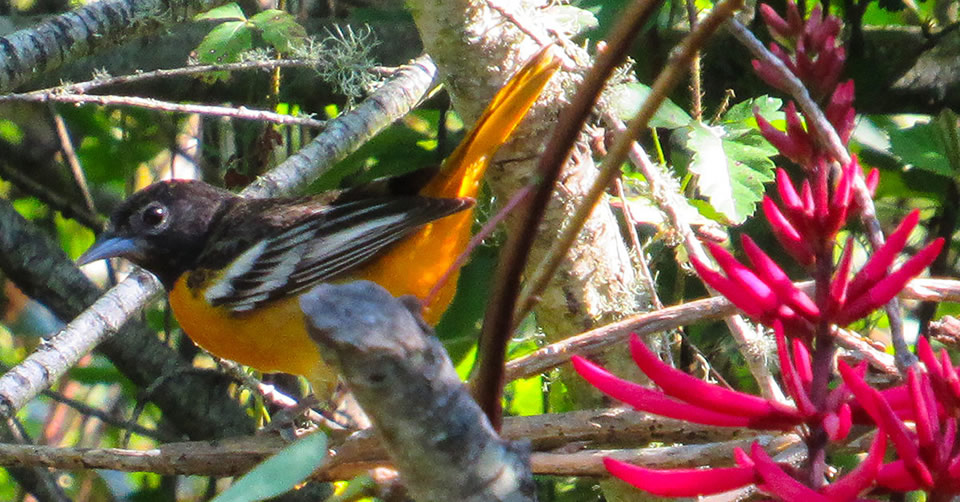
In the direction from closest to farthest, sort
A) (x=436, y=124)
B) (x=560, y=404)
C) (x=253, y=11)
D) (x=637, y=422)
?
1. (x=637, y=422)
2. (x=560, y=404)
3. (x=436, y=124)
4. (x=253, y=11)

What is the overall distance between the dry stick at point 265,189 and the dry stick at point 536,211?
47.8 inches

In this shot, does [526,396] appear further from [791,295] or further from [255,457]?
[791,295]

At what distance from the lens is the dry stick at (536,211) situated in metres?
0.82

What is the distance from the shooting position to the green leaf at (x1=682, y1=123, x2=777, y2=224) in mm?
2025

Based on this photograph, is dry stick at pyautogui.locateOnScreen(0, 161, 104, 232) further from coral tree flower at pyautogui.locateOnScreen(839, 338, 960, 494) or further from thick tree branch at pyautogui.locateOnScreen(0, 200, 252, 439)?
Answer: coral tree flower at pyautogui.locateOnScreen(839, 338, 960, 494)

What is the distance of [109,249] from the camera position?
2.99 metres

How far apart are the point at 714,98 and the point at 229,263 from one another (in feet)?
4.57

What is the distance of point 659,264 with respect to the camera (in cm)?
276

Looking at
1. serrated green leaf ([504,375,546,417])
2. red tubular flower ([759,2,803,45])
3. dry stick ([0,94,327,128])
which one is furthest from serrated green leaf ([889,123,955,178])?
red tubular flower ([759,2,803,45])

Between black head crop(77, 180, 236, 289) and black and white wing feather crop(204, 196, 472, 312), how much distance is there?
0.29 metres

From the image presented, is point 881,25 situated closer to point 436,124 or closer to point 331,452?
point 436,124

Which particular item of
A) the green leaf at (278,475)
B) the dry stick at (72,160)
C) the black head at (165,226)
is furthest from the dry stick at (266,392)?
the dry stick at (72,160)

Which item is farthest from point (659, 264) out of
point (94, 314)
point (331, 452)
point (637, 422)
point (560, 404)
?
point (94, 314)

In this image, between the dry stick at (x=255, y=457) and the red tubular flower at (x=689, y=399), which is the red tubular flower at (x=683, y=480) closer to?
the red tubular flower at (x=689, y=399)
